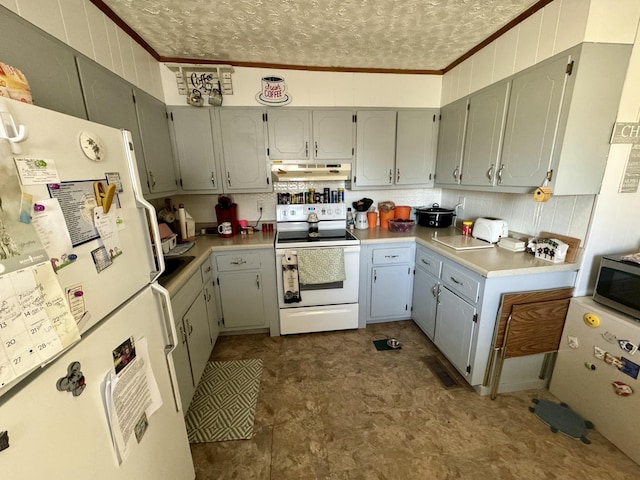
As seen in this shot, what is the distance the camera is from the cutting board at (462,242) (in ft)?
6.69

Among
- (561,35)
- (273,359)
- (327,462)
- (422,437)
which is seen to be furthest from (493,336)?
(561,35)

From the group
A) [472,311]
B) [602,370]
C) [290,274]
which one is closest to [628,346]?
[602,370]

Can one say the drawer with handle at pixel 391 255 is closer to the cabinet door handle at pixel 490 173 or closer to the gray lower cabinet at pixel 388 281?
the gray lower cabinet at pixel 388 281

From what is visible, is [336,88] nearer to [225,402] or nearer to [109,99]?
[109,99]

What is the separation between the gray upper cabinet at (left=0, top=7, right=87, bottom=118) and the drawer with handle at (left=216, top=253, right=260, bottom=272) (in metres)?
1.35

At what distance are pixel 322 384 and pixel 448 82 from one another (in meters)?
2.97

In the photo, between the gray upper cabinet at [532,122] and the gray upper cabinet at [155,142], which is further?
the gray upper cabinet at [155,142]

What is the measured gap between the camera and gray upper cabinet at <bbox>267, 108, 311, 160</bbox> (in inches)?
99.4

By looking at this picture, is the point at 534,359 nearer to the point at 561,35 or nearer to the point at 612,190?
the point at 612,190

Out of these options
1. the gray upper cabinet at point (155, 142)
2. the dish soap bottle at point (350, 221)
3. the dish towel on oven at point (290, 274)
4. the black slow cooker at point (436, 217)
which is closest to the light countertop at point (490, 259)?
the black slow cooker at point (436, 217)

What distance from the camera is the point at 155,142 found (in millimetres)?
2125

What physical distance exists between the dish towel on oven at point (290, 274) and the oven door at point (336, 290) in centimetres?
6

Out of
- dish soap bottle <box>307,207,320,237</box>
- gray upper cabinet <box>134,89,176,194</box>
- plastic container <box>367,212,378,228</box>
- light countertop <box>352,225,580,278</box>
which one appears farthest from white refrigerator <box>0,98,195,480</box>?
plastic container <box>367,212,378,228</box>

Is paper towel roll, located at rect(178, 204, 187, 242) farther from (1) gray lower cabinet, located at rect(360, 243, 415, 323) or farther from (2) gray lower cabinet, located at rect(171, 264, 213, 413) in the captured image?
(1) gray lower cabinet, located at rect(360, 243, 415, 323)
